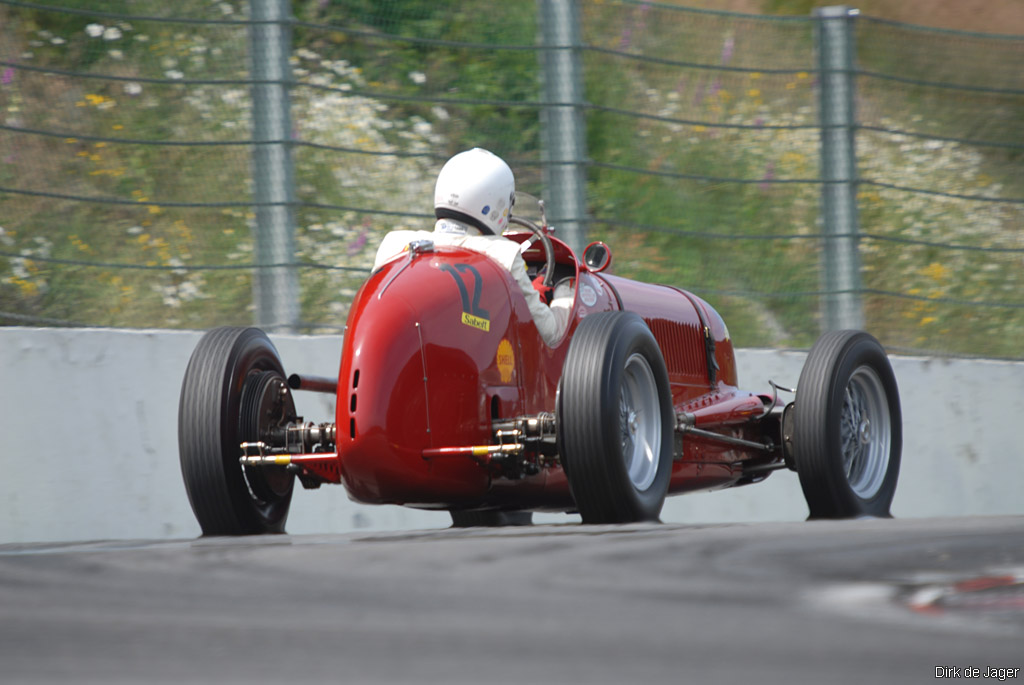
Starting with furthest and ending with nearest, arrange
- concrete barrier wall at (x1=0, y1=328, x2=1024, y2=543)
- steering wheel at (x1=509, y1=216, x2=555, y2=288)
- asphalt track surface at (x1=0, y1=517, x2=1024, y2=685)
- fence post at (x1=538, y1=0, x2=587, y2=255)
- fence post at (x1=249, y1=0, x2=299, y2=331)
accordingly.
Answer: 1. fence post at (x1=538, y1=0, x2=587, y2=255)
2. fence post at (x1=249, y1=0, x2=299, y2=331)
3. steering wheel at (x1=509, y1=216, x2=555, y2=288)
4. concrete barrier wall at (x1=0, y1=328, x2=1024, y2=543)
5. asphalt track surface at (x1=0, y1=517, x2=1024, y2=685)

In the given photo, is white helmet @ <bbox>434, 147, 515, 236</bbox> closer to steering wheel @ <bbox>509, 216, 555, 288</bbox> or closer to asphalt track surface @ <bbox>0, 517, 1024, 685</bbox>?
steering wheel @ <bbox>509, 216, 555, 288</bbox>

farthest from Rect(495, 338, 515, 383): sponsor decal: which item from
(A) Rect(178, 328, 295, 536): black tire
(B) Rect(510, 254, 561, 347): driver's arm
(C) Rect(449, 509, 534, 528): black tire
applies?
(C) Rect(449, 509, 534, 528): black tire

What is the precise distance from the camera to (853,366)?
6.12 m

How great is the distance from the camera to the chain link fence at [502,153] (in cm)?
647

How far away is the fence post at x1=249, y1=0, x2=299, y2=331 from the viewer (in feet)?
21.1

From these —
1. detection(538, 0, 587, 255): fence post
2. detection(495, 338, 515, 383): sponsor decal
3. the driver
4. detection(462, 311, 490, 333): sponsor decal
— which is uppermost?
detection(538, 0, 587, 255): fence post

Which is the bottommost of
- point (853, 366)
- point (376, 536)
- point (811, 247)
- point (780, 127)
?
point (376, 536)

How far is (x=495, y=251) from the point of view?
522cm

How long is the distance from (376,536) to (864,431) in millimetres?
2725

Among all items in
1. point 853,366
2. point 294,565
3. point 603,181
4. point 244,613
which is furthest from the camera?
point 603,181

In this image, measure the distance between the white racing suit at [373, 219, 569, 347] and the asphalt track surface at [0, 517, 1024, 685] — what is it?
139 cm

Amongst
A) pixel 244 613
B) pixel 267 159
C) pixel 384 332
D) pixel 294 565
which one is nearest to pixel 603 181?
pixel 267 159

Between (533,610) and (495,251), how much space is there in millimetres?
2681

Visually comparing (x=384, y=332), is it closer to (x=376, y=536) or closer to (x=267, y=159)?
(x=376, y=536)
